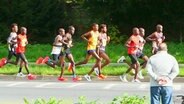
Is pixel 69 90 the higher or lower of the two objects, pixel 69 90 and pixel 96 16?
the lower

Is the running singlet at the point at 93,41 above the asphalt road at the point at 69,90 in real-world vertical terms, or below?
above

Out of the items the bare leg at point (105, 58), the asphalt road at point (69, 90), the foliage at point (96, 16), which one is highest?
the foliage at point (96, 16)

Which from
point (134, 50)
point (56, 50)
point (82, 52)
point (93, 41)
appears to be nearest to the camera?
point (134, 50)

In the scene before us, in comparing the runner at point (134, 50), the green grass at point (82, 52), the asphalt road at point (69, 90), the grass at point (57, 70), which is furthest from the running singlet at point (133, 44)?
the green grass at point (82, 52)

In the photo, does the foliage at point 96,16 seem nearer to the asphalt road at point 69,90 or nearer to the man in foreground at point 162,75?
the asphalt road at point 69,90

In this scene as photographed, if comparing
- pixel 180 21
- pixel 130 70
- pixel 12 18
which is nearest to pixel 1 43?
pixel 12 18

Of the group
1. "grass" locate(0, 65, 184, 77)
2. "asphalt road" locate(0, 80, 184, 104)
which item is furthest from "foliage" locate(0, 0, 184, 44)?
"asphalt road" locate(0, 80, 184, 104)

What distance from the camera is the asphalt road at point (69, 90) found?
15.2 meters

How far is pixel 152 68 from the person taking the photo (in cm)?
1057

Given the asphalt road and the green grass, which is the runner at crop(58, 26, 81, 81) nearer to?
the asphalt road

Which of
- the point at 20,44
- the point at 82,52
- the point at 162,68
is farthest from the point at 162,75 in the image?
the point at 82,52

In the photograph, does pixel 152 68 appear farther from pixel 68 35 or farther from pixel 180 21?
pixel 180 21

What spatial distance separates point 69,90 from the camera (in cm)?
1698

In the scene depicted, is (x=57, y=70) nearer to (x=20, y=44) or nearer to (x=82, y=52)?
(x=20, y=44)
